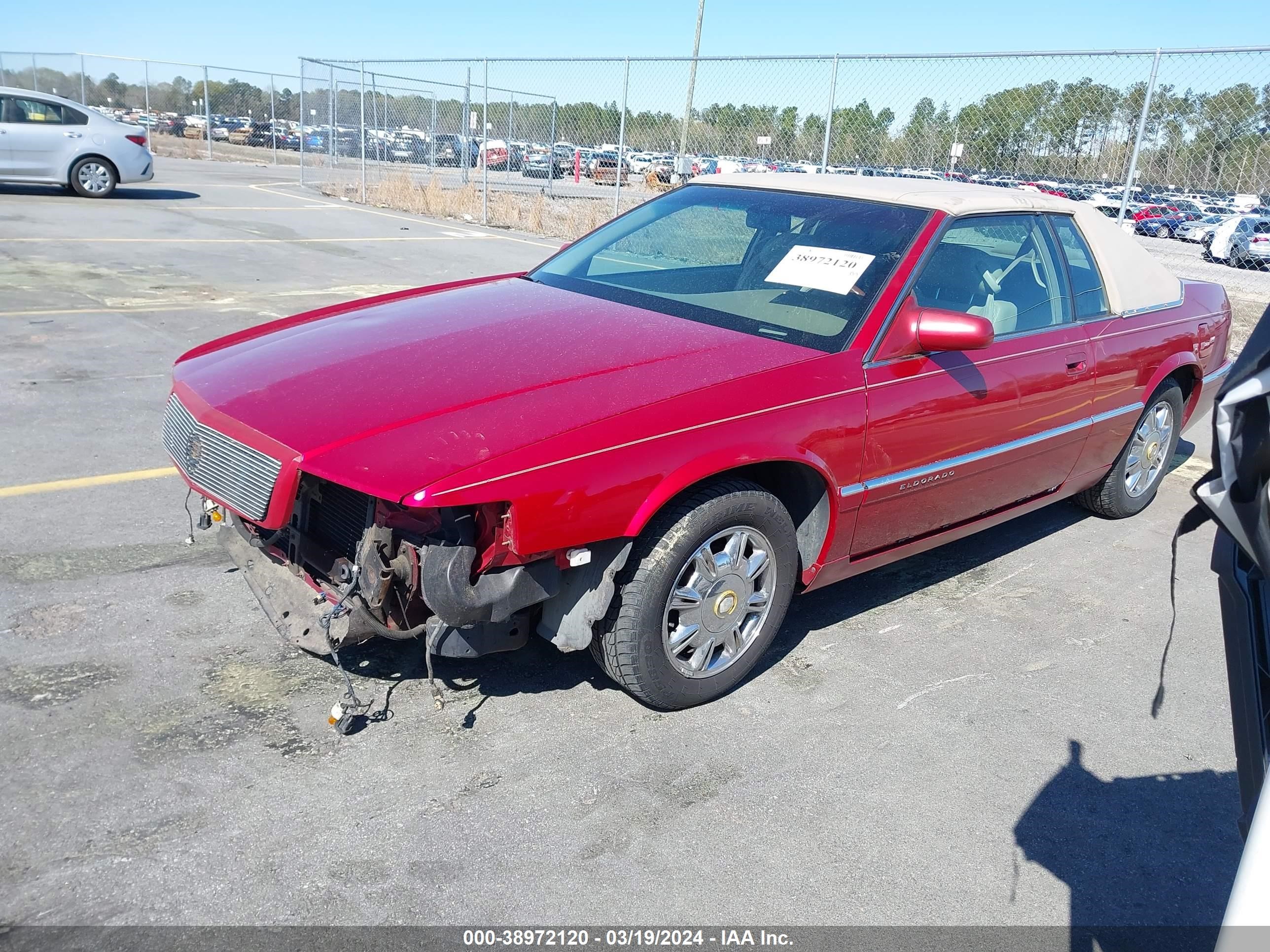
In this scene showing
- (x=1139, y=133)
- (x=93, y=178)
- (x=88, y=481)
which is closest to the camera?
(x=88, y=481)

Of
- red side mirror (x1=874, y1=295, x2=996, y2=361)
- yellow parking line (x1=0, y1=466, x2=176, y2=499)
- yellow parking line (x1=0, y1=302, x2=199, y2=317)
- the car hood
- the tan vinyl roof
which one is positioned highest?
the tan vinyl roof

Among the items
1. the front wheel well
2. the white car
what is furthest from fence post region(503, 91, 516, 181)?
the front wheel well

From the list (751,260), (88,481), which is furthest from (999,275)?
(88,481)

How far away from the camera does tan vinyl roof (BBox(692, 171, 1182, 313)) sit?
4.15 m

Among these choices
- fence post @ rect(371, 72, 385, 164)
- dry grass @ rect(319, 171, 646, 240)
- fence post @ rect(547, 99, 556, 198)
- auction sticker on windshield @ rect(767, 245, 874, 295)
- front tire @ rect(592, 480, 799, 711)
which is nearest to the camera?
front tire @ rect(592, 480, 799, 711)

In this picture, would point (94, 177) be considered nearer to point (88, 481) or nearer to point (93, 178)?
point (93, 178)

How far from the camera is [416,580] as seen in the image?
2.90 meters

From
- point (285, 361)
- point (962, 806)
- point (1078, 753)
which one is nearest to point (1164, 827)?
point (1078, 753)

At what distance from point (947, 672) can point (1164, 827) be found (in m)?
0.93

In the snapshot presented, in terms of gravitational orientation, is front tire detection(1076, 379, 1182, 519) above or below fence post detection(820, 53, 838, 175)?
below

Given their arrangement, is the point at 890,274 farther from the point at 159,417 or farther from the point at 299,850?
the point at 159,417

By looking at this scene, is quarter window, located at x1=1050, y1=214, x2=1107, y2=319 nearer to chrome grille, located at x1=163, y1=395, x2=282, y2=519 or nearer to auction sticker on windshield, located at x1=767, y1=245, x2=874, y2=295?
auction sticker on windshield, located at x1=767, y1=245, x2=874, y2=295

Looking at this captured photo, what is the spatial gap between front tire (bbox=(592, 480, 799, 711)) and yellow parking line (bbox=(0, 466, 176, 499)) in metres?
2.84

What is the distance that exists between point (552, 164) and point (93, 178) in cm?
777
